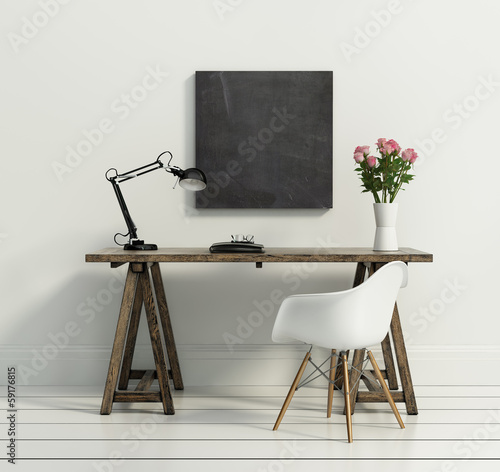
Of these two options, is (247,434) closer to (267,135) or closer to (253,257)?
(253,257)

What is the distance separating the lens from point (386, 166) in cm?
289

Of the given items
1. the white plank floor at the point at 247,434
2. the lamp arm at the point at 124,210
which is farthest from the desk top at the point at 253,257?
the white plank floor at the point at 247,434

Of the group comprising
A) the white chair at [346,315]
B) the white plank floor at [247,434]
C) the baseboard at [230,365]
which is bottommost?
the white plank floor at [247,434]

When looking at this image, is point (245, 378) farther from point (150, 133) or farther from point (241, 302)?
point (150, 133)

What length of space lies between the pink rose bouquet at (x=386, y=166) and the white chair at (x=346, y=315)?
51 centimetres

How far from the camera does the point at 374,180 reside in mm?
2928

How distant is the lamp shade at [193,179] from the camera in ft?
9.76

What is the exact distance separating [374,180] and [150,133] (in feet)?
4.05

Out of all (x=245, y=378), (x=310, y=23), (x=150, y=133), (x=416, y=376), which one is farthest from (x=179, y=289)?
(x=310, y=23)

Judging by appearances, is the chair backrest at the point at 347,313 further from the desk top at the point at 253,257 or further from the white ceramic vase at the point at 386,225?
the white ceramic vase at the point at 386,225

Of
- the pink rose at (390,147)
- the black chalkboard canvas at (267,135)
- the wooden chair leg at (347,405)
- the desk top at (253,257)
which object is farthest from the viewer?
the black chalkboard canvas at (267,135)

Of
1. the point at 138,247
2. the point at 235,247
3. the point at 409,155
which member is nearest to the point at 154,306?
the point at 138,247

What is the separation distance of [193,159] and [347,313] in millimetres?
1325

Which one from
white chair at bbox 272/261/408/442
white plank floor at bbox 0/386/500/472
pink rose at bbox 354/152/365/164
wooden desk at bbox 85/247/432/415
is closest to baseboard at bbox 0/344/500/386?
white plank floor at bbox 0/386/500/472
